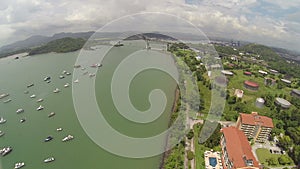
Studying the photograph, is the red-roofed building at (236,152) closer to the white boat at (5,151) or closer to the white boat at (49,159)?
the white boat at (49,159)

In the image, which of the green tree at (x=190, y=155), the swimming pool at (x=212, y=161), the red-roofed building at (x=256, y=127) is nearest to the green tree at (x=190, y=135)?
the green tree at (x=190, y=155)

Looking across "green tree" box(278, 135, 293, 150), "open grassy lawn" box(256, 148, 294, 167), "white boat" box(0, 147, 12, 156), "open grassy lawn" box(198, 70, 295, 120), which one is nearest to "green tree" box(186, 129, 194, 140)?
"open grassy lawn" box(256, 148, 294, 167)

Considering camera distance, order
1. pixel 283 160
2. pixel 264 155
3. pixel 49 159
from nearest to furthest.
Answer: pixel 49 159 → pixel 283 160 → pixel 264 155

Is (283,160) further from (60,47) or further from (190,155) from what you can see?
(60,47)

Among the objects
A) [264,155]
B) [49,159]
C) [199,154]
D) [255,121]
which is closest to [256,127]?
[255,121]

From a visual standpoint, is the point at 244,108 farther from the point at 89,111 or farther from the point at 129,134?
the point at 89,111

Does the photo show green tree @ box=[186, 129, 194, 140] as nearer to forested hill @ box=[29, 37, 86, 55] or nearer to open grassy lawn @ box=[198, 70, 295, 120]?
open grassy lawn @ box=[198, 70, 295, 120]
